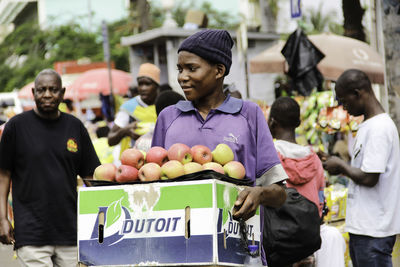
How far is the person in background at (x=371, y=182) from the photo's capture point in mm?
5379

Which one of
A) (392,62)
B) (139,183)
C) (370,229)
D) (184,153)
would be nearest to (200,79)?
(184,153)

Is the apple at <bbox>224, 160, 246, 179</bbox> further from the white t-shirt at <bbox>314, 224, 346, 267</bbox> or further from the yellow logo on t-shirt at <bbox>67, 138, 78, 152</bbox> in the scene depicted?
the white t-shirt at <bbox>314, 224, 346, 267</bbox>

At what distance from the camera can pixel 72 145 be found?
5613mm

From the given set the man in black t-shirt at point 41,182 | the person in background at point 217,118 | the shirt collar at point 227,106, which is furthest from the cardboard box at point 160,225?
the man in black t-shirt at point 41,182

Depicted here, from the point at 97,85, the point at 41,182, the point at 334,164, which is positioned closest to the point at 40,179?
the point at 41,182

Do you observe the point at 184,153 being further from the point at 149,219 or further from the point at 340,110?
the point at 340,110

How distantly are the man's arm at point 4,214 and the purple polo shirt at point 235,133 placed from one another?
213 centimetres

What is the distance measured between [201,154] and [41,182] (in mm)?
2436

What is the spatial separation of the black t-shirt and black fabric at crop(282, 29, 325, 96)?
5.89m

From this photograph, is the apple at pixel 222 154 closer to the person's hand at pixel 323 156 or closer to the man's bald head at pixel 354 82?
the man's bald head at pixel 354 82

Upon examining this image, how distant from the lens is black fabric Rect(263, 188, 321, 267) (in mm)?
5105

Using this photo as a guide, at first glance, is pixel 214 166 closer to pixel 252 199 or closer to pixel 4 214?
pixel 252 199

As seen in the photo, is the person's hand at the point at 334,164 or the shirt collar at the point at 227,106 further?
the person's hand at the point at 334,164

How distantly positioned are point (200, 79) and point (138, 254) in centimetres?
89
